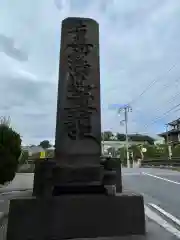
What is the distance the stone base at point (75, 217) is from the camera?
22.1 ft

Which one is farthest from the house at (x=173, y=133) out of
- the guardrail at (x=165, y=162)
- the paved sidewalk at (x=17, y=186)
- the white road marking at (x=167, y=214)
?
the white road marking at (x=167, y=214)

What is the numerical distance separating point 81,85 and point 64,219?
310 cm

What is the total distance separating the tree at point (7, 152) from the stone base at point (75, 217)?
1068cm

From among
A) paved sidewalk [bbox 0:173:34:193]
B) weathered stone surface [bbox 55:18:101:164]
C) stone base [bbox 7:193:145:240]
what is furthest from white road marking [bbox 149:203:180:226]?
paved sidewalk [bbox 0:173:34:193]

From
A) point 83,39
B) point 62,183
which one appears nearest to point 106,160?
point 62,183

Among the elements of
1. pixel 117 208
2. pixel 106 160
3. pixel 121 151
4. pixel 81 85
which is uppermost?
pixel 121 151

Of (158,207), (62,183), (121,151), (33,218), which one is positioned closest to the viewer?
(33,218)

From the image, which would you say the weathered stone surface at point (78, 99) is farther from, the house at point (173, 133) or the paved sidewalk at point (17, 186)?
the house at point (173, 133)

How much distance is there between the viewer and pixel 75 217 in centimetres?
691

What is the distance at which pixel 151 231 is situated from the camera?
766 cm

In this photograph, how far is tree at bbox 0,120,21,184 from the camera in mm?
17281

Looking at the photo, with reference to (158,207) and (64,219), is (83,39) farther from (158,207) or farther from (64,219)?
(158,207)

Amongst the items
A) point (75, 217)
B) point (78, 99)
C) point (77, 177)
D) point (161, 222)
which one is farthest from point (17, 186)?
point (75, 217)

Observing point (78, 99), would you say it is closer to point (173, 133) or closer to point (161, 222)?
point (161, 222)
